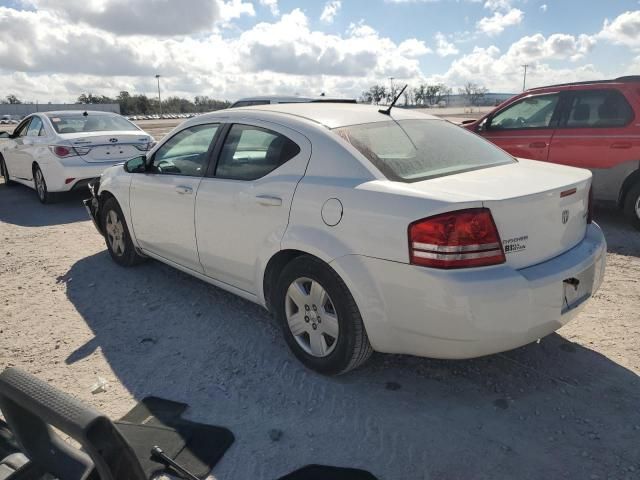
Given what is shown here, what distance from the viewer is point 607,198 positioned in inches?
252

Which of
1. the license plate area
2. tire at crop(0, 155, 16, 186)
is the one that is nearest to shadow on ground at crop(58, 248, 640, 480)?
the license plate area

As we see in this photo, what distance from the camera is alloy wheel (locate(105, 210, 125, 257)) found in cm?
519

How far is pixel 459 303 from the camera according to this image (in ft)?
8.27

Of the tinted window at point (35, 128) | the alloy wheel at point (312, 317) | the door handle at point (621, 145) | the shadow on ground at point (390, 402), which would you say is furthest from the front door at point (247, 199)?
the tinted window at point (35, 128)

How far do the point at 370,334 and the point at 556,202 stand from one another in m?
1.25

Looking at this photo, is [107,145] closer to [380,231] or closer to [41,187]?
[41,187]

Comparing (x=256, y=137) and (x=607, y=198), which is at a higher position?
(x=256, y=137)

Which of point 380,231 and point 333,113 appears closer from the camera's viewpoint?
point 380,231

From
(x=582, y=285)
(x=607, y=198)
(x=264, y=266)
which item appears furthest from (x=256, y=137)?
(x=607, y=198)

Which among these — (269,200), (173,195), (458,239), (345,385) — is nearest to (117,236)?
(173,195)

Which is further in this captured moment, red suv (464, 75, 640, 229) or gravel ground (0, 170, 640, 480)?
red suv (464, 75, 640, 229)

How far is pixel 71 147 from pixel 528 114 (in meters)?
6.65

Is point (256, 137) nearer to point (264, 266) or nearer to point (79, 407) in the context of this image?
point (264, 266)

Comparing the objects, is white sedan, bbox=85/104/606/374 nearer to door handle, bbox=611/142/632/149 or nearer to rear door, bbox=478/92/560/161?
door handle, bbox=611/142/632/149
